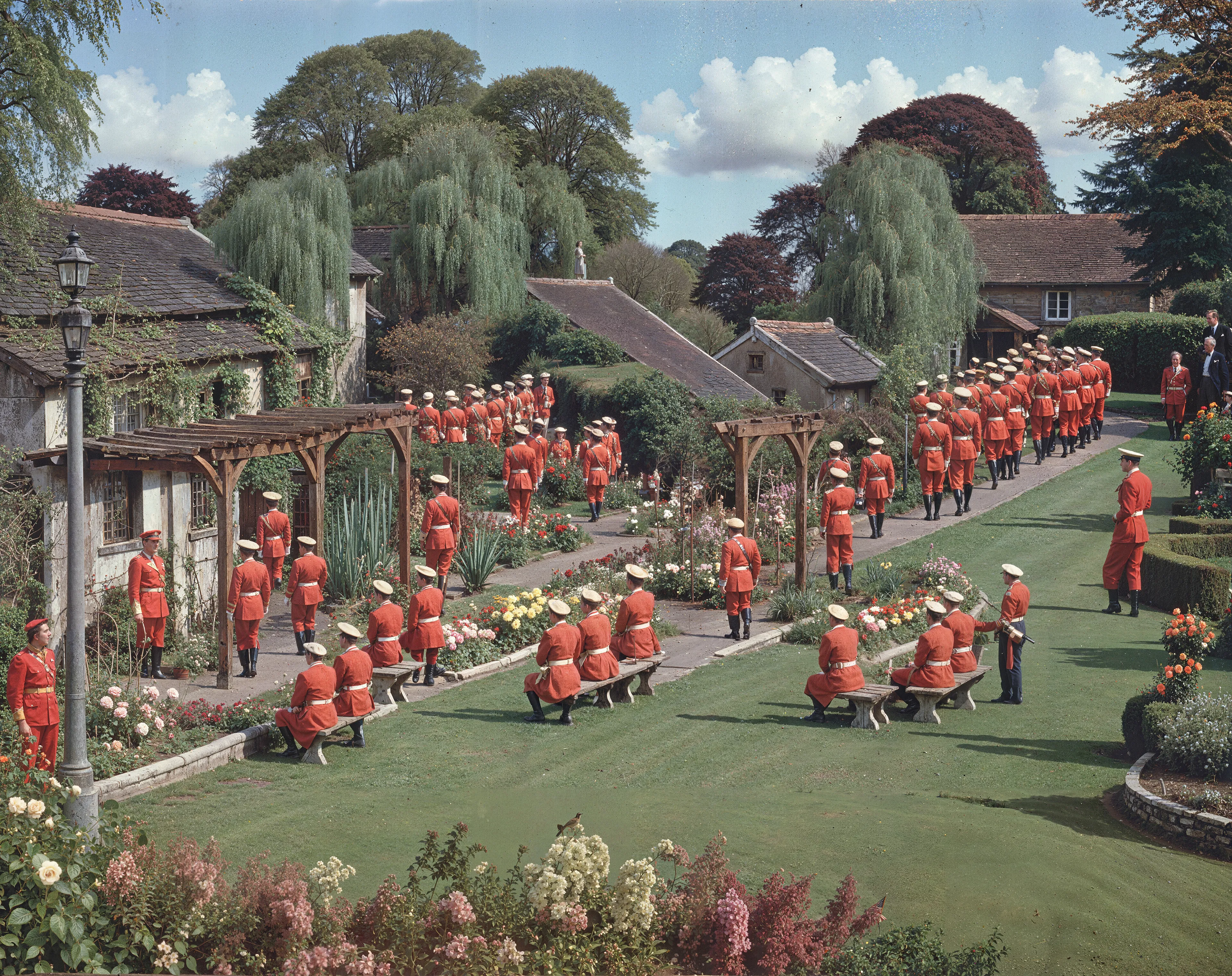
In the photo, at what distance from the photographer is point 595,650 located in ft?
43.2

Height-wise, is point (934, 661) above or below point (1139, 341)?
below

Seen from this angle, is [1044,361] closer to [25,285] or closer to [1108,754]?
[1108,754]

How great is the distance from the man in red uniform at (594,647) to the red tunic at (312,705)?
8.53 feet

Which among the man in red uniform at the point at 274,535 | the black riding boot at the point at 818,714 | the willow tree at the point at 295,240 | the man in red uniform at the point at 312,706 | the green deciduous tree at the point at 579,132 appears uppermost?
the green deciduous tree at the point at 579,132

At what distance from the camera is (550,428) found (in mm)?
31391

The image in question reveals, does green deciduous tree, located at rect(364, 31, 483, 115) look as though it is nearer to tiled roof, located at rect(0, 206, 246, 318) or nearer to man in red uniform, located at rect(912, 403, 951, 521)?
tiled roof, located at rect(0, 206, 246, 318)

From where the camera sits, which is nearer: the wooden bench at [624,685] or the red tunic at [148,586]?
the wooden bench at [624,685]

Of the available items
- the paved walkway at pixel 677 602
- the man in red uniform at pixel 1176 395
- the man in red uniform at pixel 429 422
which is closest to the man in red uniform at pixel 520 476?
the paved walkway at pixel 677 602

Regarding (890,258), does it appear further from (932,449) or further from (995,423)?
(932,449)

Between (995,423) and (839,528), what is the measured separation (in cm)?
745

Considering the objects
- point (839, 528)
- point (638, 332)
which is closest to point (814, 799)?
point (839, 528)

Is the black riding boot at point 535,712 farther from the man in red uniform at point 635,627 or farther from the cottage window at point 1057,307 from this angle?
the cottage window at point 1057,307

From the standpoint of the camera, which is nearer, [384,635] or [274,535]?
[384,635]

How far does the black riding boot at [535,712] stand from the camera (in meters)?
12.9
